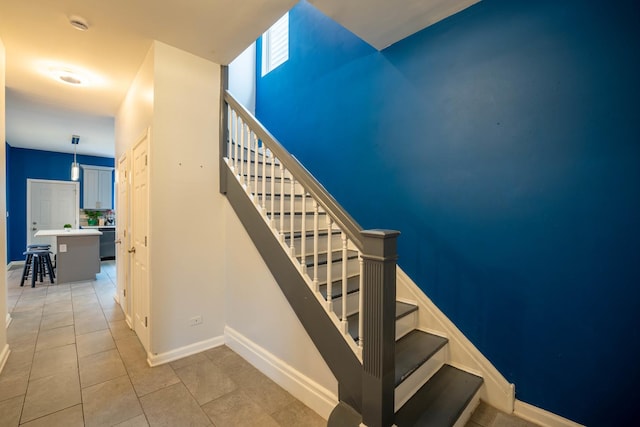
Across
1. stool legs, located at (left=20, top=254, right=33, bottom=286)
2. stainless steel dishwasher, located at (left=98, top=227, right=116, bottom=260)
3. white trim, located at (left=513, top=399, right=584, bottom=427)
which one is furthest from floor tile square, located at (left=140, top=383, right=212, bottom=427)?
stainless steel dishwasher, located at (left=98, top=227, right=116, bottom=260)

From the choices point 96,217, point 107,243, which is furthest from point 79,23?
point 107,243

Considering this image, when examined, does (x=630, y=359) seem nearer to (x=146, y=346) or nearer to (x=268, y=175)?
(x=268, y=175)

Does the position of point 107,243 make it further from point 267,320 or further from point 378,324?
point 378,324

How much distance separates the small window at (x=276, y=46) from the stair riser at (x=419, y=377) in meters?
3.95

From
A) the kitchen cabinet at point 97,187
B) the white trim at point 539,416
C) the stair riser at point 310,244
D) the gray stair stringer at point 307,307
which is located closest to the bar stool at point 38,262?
the kitchen cabinet at point 97,187

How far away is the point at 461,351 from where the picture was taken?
83.8 inches

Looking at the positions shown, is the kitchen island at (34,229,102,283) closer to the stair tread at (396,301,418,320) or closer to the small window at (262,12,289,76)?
the small window at (262,12,289,76)

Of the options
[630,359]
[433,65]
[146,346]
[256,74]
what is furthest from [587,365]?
[256,74]

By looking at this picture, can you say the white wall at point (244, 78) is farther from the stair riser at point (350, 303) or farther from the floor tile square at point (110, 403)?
the floor tile square at point (110, 403)

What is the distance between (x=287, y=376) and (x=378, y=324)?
3.50ft

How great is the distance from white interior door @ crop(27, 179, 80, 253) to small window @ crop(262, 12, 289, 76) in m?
6.57

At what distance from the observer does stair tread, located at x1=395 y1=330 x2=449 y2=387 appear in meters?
1.76

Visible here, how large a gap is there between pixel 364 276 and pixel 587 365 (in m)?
1.48

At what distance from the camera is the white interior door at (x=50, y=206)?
22.0 feet
